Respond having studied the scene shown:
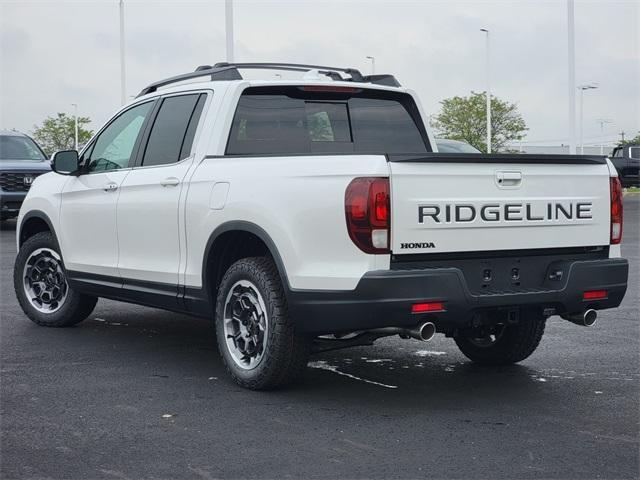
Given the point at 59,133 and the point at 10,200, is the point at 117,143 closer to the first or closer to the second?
the point at 10,200

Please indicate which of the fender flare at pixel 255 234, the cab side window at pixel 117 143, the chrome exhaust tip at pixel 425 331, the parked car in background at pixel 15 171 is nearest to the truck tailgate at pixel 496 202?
the chrome exhaust tip at pixel 425 331

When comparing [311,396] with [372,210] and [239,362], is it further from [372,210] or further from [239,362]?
[372,210]

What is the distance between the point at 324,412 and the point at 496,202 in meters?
1.52

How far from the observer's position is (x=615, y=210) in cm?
632

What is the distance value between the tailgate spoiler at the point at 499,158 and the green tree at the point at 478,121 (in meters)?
65.3

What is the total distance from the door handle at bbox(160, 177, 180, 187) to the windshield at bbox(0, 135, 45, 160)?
1599 cm

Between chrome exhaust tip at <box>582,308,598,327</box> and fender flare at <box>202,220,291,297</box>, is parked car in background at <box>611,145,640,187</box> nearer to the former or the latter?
chrome exhaust tip at <box>582,308,598,327</box>

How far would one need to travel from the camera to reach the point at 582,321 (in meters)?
6.20

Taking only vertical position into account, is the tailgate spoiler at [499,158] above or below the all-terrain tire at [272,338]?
above

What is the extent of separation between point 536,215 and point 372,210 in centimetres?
110

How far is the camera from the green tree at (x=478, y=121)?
2805 inches

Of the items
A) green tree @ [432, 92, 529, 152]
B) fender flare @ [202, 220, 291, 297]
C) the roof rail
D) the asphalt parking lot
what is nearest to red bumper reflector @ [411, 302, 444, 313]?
the asphalt parking lot

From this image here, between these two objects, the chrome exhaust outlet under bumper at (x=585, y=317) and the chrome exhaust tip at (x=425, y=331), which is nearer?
the chrome exhaust tip at (x=425, y=331)

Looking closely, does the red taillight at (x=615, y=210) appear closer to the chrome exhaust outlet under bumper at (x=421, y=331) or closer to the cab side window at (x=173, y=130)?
the chrome exhaust outlet under bumper at (x=421, y=331)
